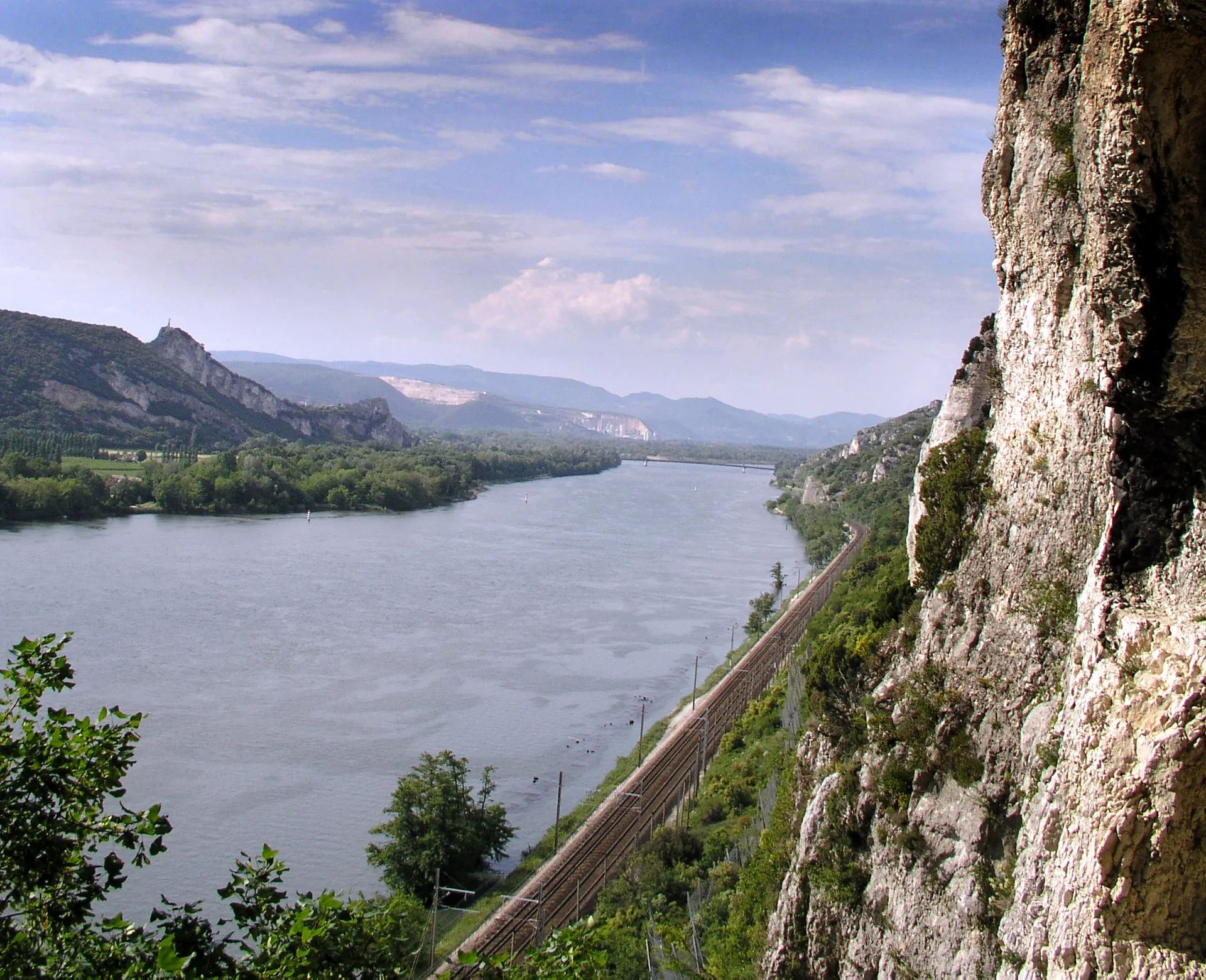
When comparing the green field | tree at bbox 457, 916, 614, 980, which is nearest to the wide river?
the green field

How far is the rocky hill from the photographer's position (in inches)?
2312

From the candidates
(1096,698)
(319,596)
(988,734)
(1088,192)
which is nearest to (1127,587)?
(1096,698)

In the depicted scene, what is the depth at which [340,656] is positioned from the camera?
64.3ft

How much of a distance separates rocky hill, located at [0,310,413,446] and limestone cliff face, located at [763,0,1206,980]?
190 ft

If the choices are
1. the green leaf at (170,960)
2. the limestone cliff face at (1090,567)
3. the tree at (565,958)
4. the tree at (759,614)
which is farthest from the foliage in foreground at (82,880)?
the tree at (759,614)

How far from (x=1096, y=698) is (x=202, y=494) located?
42546 millimetres

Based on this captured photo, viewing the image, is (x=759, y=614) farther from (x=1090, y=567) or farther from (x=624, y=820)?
(x=1090, y=567)

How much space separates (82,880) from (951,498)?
510 centimetres

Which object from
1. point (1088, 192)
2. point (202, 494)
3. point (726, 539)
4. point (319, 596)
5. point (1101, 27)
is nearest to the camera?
point (1101, 27)

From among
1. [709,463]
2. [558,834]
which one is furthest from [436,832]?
[709,463]

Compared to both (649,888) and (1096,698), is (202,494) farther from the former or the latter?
(1096,698)

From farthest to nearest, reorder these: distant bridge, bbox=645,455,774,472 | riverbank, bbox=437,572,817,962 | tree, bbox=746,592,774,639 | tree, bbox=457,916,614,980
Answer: distant bridge, bbox=645,455,774,472 < tree, bbox=746,592,774,639 < riverbank, bbox=437,572,817,962 < tree, bbox=457,916,614,980

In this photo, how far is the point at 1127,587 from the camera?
2.98m

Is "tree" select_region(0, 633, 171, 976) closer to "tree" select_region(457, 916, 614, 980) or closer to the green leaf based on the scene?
the green leaf
